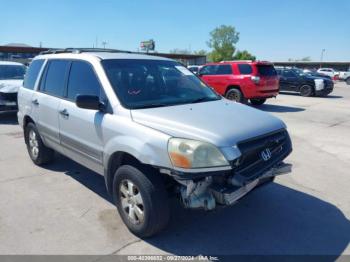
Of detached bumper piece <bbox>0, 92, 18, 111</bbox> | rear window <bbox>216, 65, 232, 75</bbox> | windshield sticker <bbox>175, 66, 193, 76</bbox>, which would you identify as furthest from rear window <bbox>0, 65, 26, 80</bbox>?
windshield sticker <bbox>175, 66, 193, 76</bbox>

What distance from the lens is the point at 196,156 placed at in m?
2.93

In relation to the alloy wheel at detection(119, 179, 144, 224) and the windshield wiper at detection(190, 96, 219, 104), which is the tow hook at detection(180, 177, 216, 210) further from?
the windshield wiper at detection(190, 96, 219, 104)

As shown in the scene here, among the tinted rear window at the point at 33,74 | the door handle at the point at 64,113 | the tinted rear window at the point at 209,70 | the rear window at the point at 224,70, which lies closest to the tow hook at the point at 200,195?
the door handle at the point at 64,113

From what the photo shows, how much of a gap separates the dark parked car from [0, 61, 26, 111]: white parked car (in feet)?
46.0

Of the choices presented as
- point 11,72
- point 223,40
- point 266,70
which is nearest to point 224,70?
point 266,70

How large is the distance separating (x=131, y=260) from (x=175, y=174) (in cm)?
95

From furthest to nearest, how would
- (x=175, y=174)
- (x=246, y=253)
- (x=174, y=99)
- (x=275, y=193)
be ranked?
(x=275, y=193) → (x=174, y=99) → (x=246, y=253) → (x=175, y=174)

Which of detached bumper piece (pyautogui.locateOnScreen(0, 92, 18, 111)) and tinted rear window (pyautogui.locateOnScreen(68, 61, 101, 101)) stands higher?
tinted rear window (pyautogui.locateOnScreen(68, 61, 101, 101))

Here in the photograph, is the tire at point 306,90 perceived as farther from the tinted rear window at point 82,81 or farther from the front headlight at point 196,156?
the front headlight at point 196,156

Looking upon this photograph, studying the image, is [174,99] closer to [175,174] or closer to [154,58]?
[154,58]

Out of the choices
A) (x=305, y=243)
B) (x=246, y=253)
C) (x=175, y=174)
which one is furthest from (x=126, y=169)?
(x=305, y=243)

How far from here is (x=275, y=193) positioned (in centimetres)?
463

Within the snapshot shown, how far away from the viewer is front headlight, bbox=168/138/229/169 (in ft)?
9.59

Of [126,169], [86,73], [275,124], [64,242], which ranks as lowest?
[64,242]
